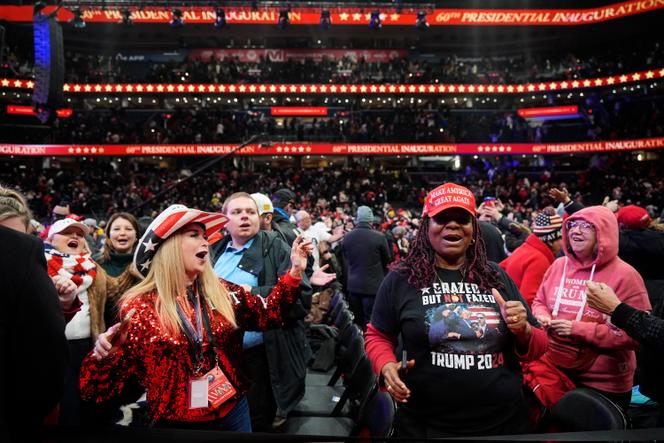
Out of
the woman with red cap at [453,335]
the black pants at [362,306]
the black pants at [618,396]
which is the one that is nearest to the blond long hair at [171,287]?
the woman with red cap at [453,335]

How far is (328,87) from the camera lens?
29.0m

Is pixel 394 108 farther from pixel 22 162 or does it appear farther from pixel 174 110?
pixel 22 162

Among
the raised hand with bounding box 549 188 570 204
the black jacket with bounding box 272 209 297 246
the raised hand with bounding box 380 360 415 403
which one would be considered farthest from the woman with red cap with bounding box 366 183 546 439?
the black jacket with bounding box 272 209 297 246

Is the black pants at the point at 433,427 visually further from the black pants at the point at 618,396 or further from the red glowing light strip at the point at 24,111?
the red glowing light strip at the point at 24,111

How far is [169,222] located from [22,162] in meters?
33.8

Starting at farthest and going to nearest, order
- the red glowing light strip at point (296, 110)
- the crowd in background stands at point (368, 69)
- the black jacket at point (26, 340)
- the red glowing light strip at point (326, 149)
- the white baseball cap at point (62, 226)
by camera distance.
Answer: the red glowing light strip at point (296, 110), the crowd in background stands at point (368, 69), the red glowing light strip at point (326, 149), the white baseball cap at point (62, 226), the black jacket at point (26, 340)

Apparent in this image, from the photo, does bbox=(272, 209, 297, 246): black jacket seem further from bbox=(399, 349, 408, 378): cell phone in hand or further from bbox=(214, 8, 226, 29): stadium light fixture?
bbox=(214, 8, 226, 29): stadium light fixture

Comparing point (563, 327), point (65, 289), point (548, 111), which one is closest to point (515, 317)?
point (563, 327)

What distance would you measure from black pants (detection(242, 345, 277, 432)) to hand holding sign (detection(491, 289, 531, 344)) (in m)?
1.84

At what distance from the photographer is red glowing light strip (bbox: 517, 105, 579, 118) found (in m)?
31.0

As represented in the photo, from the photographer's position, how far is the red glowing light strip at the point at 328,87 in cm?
2827

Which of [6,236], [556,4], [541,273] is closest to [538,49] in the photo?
[556,4]

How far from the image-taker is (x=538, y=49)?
35094 millimetres

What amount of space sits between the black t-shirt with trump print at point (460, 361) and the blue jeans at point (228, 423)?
2.53 feet
